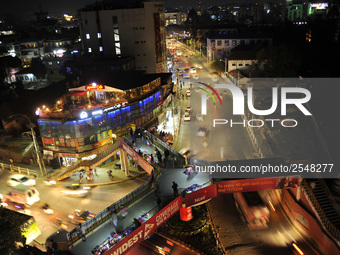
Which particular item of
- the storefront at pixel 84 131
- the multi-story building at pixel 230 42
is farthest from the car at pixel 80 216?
the multi-story building at pixel 230 42

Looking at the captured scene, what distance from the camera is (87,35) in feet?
186

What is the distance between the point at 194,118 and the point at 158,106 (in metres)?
6.74

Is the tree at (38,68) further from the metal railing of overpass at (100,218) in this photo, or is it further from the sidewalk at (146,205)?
the metal railing of overpass at (100,218)

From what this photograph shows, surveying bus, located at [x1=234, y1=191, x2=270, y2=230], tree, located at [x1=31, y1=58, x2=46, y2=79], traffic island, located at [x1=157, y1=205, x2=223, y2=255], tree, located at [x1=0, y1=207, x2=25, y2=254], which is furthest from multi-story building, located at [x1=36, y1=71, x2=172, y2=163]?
tree, located at [x1=31, y1=58, x2=46, y2=79]

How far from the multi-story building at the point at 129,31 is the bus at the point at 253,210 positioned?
37132mm

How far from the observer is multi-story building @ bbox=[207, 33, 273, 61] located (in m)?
64.2

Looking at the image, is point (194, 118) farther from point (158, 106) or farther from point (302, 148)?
point (302, 148)

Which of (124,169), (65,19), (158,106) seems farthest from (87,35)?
(65,19)

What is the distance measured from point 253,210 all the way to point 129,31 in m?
42.6

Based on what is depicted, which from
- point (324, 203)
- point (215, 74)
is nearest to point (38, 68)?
point (215, 74)

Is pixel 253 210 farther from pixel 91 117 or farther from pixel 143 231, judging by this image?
pixel 91 117

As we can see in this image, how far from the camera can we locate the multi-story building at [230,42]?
64.2m

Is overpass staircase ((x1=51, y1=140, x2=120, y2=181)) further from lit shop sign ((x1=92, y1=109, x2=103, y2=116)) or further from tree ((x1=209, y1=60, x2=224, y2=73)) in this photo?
tree ((x1=209, y1=60, x2=224, y2=73))

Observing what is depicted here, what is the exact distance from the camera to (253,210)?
848 inches
